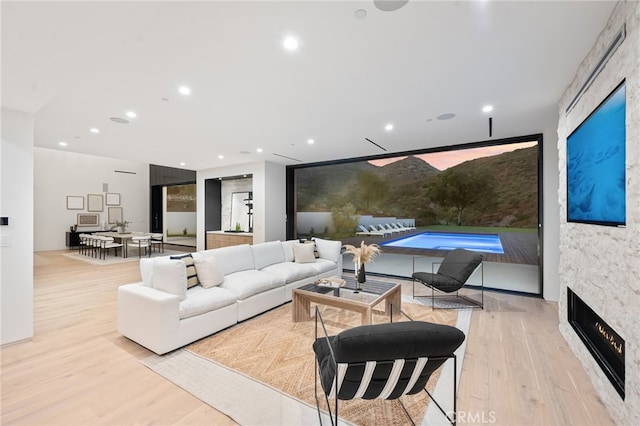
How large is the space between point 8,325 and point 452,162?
7.92 metres

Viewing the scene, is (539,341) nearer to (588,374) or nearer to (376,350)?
(588,374)

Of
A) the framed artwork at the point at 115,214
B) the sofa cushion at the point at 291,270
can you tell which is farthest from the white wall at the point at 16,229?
the framed artwork at the point at 115,214

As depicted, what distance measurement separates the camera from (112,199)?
11242mm

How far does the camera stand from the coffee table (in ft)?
10.1

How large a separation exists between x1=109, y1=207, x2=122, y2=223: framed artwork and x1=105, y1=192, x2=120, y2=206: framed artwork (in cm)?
20

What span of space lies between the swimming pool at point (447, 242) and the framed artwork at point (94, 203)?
1110cm

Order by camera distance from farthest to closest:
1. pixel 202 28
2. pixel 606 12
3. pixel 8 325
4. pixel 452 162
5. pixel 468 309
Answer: pixel 452 162 → pixel 468 309 → pixel 8 325 → pixel 202 28 → pixel 606 12

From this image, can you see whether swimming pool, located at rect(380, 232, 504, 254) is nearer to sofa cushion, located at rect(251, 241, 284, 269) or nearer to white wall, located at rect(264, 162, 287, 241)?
white wall, located at rect(264, 162, 287, 241)

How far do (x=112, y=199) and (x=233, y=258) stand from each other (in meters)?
10.2

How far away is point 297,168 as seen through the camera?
7660mm

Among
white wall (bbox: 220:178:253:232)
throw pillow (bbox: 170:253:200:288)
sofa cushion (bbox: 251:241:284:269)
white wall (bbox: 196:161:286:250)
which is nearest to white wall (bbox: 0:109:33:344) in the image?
throw pillow (bbox: 170:253:200:288)

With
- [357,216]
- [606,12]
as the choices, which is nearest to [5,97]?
[606,12]

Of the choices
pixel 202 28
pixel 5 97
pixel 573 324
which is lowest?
pixel 573 324

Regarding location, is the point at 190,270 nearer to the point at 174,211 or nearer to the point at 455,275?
the point at 455,275
